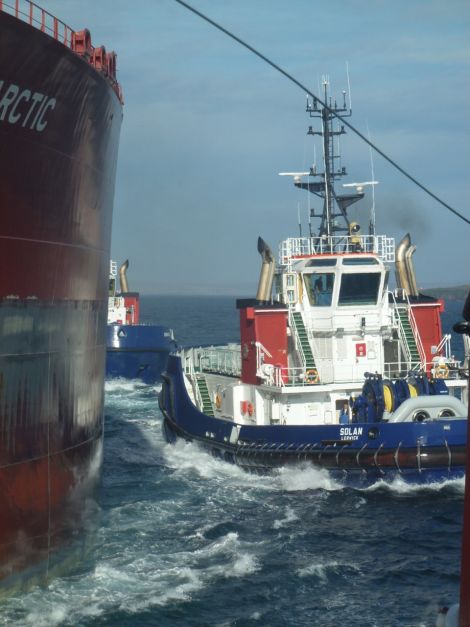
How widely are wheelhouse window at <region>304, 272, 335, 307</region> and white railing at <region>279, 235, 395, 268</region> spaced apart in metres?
0.79

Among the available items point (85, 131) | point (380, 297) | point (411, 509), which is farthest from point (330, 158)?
point (85, 131)

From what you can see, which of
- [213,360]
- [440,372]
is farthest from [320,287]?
[213,360]

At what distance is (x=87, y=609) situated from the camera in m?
14.2

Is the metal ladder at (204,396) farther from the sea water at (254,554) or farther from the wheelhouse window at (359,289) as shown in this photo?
the wheelhouse window at (359,289)

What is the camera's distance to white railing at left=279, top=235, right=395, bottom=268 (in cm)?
2662

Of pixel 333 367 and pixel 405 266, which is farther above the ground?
pixel 405 266

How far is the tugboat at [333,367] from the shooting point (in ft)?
74.0

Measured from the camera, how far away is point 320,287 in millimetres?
26156

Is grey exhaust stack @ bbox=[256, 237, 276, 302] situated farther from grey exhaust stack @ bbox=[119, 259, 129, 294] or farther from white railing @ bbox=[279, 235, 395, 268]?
grey exhaust stack @ bbox=[119, 259, 129, 294]

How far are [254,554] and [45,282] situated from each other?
23.2 ft

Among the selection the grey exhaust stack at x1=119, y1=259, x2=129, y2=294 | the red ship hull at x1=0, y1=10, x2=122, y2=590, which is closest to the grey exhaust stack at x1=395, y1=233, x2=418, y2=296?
the red ship hull at x1=0, y1=10, x2=122, y2=590

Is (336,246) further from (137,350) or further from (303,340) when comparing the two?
(137,350)

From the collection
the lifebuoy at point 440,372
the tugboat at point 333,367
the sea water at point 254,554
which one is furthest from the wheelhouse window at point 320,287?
the sea water at point 254,554

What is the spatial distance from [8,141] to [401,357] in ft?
53.6
